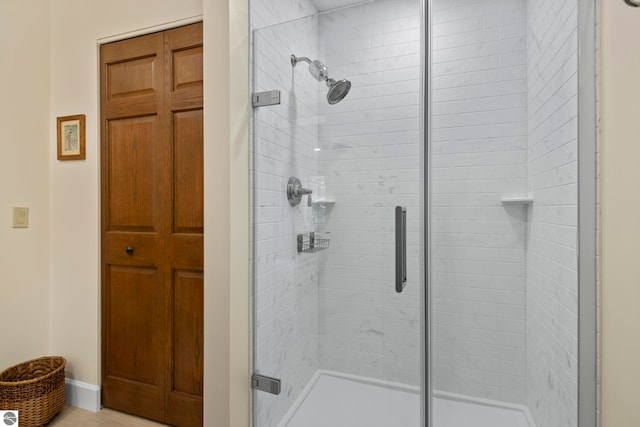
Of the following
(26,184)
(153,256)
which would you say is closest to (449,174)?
(153,256)

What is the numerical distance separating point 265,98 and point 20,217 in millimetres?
→ 1606

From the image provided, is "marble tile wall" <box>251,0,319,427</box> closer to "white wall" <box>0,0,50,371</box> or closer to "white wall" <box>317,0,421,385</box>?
"white wall" <box>317,0,421,385</box>

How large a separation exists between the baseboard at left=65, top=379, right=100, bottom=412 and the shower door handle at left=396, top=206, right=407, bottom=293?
189cm

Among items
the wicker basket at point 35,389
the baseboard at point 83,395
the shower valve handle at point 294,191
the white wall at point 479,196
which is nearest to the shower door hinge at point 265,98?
the shower valve handle at point 294,191

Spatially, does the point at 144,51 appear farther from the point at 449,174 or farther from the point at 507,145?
the point at 507,145

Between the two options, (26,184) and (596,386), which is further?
(26,184)

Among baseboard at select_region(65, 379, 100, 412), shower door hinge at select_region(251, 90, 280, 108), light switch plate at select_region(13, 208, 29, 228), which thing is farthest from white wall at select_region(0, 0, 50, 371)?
shower door hinge at select_region(251, 90, 280, 108)

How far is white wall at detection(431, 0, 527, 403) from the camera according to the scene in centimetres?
124

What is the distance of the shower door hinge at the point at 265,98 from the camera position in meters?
1.44

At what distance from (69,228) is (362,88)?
1.92 metres

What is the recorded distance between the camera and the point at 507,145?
125 cm

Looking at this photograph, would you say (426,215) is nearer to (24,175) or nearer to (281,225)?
(281,225)

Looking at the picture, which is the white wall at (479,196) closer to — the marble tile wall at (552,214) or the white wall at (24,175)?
the marble tile wall at (552,214)

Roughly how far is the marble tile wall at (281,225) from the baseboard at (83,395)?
113 centimetres
